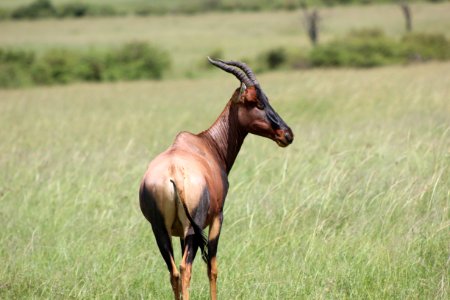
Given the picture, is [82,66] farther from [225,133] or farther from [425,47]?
[225,133]

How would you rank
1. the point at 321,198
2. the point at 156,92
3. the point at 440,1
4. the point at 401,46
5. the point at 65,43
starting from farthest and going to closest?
the point at 440,1, the point at 65,43, the point at 401,46, the point at 156,92, the point at 321,198

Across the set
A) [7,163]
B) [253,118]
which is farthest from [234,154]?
[7,163]

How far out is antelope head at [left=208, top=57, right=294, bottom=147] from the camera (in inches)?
229

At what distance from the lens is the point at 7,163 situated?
1131cm

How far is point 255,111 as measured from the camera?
590 cm

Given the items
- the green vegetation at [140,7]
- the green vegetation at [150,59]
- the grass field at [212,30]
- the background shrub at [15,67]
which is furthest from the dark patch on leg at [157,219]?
the green vegetation at [140,7]

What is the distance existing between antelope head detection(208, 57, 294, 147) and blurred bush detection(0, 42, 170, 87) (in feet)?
83.9

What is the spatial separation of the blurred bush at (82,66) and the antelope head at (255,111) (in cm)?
2557

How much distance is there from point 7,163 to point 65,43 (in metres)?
39.1

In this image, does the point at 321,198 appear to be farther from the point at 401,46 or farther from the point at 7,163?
the point at 401,46

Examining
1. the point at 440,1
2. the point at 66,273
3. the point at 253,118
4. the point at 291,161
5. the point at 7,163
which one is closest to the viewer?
the point at 253,118

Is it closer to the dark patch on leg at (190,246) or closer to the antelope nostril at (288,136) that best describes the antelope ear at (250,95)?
the antelope nostril at (288,136)

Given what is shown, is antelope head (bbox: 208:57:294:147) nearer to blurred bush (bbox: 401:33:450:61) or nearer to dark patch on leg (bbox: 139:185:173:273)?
dark patch on leg (bbox: 139:185:173:273)

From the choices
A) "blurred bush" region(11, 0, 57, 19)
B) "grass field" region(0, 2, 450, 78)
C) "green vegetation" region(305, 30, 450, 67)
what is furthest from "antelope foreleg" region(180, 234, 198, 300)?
"blurred bush" region(11, 0, 57, 19)
